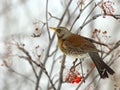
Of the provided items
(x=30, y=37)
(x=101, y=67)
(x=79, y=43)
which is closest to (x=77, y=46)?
(x=79, y=43)

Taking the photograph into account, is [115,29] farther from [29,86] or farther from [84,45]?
[84,45]

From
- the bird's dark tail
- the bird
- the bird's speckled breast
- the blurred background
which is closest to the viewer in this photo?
the bird's dark tail

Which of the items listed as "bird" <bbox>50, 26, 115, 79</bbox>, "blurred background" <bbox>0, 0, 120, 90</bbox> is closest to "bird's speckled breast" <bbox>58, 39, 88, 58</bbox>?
"bird" <bbox>50, 26, 115, 79</bbox>

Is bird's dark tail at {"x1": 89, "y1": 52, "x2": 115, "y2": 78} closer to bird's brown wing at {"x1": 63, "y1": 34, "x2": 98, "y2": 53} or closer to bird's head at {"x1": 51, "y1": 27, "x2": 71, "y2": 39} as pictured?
bird's brown wing at {"x1": 63, "y1": 34, "x2": 98, "y2": 53}

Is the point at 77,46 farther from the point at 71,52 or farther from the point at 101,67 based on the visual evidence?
the point at 101,67

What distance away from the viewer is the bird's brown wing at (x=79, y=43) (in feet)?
6.63

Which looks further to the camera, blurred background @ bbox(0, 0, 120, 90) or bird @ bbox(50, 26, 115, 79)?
blurred background @ bbox(0, 0, 120, 90)

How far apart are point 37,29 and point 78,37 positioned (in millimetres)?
233

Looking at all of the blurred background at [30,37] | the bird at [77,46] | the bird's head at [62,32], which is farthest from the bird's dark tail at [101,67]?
the blurred background at [30,37]

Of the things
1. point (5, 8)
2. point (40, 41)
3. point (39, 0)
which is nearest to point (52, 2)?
point (39, 0)

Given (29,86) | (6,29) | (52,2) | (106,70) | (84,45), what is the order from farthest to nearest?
(52,2) < (6,29) < (29,86) < (84,45) < (106,70)

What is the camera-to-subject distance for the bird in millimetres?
1969

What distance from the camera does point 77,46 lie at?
211 centimetres

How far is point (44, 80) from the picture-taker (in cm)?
389
